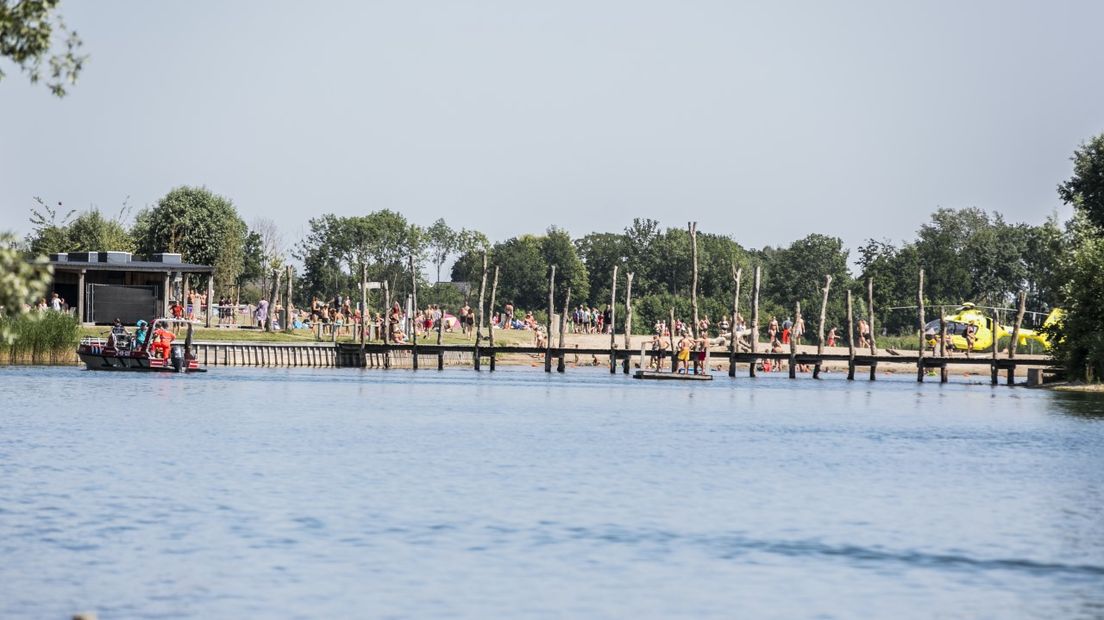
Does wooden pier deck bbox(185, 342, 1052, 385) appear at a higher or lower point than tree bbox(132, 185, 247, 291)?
lower

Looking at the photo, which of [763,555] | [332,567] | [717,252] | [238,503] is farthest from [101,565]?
[717,252]

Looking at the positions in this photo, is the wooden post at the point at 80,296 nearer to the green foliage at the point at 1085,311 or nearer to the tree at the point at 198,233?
the tree at the point at 198,233

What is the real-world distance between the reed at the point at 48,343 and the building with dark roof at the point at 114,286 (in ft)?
17.0

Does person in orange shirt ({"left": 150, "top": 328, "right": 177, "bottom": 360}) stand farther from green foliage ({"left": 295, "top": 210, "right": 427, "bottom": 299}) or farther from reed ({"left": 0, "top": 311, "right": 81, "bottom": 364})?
green foliage ({"left": 295, "top": 210, "right": 427, "bottom": 299})

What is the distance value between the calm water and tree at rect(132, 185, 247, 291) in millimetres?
60917

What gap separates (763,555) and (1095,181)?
58.4 metres

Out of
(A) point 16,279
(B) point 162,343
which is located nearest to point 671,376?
(B) point 162,343

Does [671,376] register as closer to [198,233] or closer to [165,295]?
[165,295]

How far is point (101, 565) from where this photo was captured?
22016 millimetres

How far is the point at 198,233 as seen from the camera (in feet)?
384

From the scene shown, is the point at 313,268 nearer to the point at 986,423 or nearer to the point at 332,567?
the point at 986,423

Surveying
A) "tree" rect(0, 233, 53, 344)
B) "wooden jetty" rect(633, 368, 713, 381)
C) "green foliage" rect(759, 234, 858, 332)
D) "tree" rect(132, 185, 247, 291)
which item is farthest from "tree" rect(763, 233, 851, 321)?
"tree" rect(0, 233, 53, 344)

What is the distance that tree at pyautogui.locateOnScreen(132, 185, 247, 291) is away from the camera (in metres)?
116

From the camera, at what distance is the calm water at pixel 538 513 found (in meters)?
20.7
